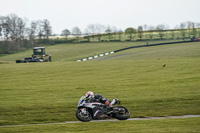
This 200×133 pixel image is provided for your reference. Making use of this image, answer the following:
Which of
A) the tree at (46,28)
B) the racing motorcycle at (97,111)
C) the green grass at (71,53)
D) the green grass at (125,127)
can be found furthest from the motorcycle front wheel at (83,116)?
the tree at (46,28)

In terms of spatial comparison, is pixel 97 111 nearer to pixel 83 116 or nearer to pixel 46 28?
pixel 83 116

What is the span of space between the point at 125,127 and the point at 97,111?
2146mm

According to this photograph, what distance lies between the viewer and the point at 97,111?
18.3m

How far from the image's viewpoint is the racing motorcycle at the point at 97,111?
59.7ft

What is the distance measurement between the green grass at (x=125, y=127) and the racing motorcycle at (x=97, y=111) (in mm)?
432

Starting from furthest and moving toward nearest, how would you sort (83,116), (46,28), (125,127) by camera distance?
(46,28) → (83,116) → (125,127)

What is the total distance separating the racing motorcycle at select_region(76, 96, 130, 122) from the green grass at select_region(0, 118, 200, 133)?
0.43m

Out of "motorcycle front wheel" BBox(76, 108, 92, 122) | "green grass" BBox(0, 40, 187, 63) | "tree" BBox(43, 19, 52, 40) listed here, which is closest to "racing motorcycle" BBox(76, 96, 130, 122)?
"motorcycle front wheel" BBox(76, 108, 92, 122)

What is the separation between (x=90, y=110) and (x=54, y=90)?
1452 cm

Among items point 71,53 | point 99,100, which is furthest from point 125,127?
point 71,53

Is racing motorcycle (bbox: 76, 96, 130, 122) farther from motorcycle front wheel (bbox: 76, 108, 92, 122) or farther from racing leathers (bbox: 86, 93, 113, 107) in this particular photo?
racing leathers (bbox: 86, 93, 113, 107)

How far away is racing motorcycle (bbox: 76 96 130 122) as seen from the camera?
18.2 meters

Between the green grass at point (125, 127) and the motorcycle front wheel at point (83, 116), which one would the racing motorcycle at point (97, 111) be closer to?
the motorcycle front wheel at point (83, 116)

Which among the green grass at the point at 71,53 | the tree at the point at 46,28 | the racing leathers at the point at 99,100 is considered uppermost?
the tree at the point at 46,28
